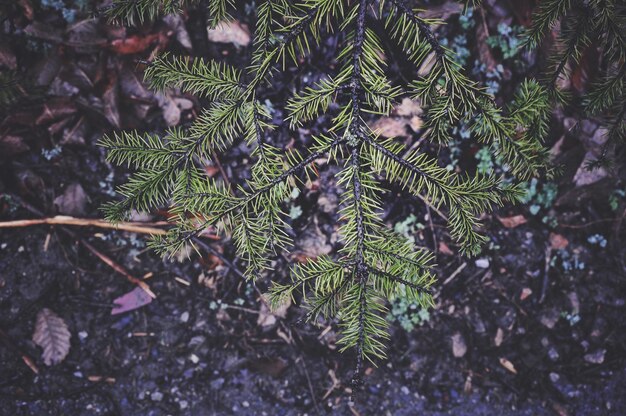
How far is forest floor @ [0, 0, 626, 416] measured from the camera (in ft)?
8.04

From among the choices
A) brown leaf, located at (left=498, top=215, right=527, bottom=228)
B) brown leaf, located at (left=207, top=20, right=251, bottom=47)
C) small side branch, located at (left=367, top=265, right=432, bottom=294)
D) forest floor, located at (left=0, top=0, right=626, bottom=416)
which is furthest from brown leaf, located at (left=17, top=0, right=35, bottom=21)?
brown leaf, located at (left=498, top=215, right=527, bottom=228)

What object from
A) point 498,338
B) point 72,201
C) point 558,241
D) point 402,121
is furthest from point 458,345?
point 72,201

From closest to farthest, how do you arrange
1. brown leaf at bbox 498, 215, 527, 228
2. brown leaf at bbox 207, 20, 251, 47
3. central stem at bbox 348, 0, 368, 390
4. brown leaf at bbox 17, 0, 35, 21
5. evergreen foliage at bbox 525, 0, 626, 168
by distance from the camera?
central stem at bbox 348, 0, 368, 390, evergreen foliage at bbox 525, 0, 626, 168, brown leaf at bbox 17, 0, 35, 21, brown leaf at bbox 207, 20, 251, 47, brown leaf at bbox 498, 215, 527, 228

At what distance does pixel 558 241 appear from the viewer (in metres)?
→ 2.72

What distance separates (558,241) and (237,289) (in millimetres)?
2088

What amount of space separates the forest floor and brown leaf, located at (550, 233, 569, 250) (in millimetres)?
13

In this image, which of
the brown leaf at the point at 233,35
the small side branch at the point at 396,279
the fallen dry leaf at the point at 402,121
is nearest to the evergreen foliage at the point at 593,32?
the small side branch at the point at 396,279

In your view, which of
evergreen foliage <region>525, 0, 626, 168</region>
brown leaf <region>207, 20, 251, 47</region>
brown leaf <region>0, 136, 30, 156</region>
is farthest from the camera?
brown leaf <region>207, 20, 251, 47</region>

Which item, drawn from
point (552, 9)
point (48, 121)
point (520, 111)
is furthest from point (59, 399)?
point (552, 9)

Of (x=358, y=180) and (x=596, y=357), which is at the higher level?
(x=596, y=357)

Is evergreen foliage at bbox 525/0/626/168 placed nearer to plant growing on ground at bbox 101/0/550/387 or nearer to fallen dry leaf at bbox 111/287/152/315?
plant growing on ground at bbox 101/0/550/387

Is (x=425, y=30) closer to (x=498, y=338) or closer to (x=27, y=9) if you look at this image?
(x=498, y=338)

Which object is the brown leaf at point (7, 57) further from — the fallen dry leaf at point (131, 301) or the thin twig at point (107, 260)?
the fallen dry leaf at point (131, 301)

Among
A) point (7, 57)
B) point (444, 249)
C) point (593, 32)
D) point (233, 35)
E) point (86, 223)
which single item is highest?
point (593, 32)
